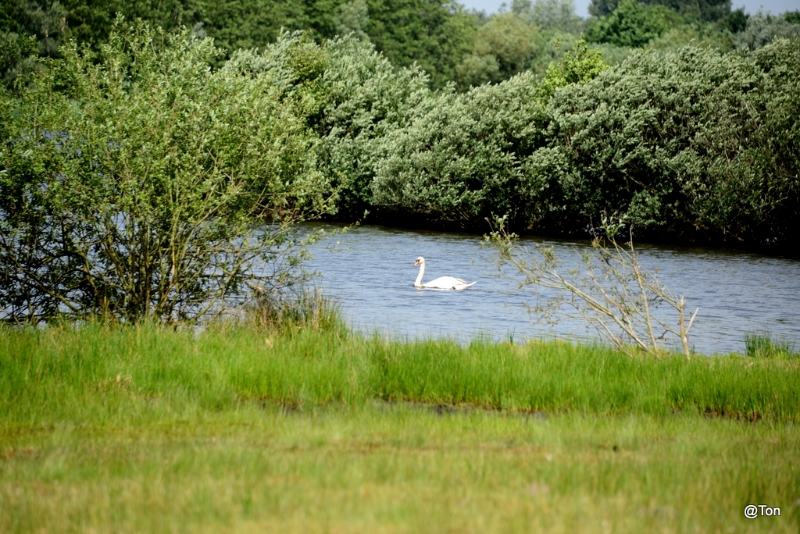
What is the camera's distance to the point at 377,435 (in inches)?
370

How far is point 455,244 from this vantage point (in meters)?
41.3

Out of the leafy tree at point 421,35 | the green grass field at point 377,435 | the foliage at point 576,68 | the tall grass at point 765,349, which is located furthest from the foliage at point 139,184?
the leafy tree at point 421,35

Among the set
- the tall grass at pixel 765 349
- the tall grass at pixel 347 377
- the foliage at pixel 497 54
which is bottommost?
the tall grass at pixel 765 349

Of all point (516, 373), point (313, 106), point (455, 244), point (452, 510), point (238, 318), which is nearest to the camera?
point (452, 510)

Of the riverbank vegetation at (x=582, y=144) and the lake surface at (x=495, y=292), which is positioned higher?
the riverbank vegetation at (x=582, y=144)

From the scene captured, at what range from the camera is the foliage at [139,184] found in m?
15.6

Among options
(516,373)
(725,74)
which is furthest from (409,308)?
(725,74)

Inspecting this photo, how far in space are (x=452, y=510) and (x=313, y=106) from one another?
43.6 ft

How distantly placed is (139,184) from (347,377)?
5817 mm

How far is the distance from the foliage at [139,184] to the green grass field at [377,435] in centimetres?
236

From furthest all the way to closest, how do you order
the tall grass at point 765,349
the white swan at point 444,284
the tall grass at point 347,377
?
the white swan at point 444,284 < the tall grass at point 765,349 < the tall grass at point 347,377

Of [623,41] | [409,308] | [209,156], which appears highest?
[623,41]

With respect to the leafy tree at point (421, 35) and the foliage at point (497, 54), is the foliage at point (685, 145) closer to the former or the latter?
the leafy tree at point (421, 35)

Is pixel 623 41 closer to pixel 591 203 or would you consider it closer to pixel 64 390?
pixel 591 203
